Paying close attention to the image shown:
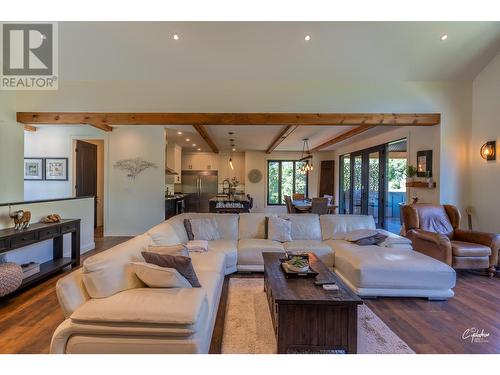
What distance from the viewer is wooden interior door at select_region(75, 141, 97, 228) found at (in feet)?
22.1

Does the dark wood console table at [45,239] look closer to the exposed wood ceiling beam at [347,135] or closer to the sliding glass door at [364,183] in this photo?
the exposed wood ceiling beam at [347,135]

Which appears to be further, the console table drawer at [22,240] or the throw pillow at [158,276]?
the console table drawer at [22,240]

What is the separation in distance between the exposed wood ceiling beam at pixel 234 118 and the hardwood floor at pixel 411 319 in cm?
298

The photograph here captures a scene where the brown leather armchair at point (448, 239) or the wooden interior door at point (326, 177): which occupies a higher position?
the wooden interior door at point (326, 177)

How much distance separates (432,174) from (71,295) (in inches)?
231

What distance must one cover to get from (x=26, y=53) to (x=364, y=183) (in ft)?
26.9

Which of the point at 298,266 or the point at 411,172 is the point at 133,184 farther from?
the point at 411,172

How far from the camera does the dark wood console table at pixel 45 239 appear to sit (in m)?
3.02

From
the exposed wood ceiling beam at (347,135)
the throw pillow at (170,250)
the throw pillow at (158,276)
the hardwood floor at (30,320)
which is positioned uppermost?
the exposed wood ceiling beam at (347,135)

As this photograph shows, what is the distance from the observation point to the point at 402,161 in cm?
721

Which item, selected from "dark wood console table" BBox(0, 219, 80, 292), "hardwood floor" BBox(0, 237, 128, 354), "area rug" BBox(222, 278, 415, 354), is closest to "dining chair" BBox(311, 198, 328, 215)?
"area rug" BBox(222, 278, 415, 354)

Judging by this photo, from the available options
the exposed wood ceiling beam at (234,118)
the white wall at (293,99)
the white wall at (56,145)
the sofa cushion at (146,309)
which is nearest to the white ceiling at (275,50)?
the white wall at (293,99)
